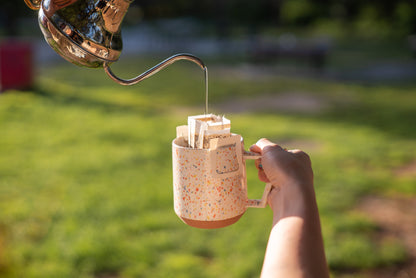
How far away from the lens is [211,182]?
1.19m

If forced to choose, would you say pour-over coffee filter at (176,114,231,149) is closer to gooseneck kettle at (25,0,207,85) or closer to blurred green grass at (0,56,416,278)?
gooseneck kettle at (25,0,207,85)

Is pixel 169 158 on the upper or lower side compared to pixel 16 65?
lower

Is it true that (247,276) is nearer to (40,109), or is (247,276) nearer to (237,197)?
(237,197)

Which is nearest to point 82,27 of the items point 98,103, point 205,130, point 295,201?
point 205,130

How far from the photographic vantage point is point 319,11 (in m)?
21.5

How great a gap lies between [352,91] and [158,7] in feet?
55.7

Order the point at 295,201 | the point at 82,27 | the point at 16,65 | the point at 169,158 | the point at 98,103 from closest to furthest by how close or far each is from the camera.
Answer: the point at 82,27
the point at 295,201
the point at 169,158
the point at 98,103
the point at 16,65

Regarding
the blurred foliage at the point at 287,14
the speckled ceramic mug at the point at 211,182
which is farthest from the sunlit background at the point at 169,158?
the blurred foliage at the point at 287,14

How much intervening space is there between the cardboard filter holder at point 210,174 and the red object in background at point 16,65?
24.2ft

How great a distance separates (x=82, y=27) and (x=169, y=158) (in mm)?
3815

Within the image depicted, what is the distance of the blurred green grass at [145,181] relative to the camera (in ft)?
9.63

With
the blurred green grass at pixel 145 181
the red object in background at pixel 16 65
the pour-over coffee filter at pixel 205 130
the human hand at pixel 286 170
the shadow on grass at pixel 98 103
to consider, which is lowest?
the blurred green grass at pixel 145 181

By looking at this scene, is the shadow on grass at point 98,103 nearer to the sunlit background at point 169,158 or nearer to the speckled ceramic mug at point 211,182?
the sunlit background at point 169,158

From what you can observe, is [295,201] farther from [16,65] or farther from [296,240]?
[16,65]
